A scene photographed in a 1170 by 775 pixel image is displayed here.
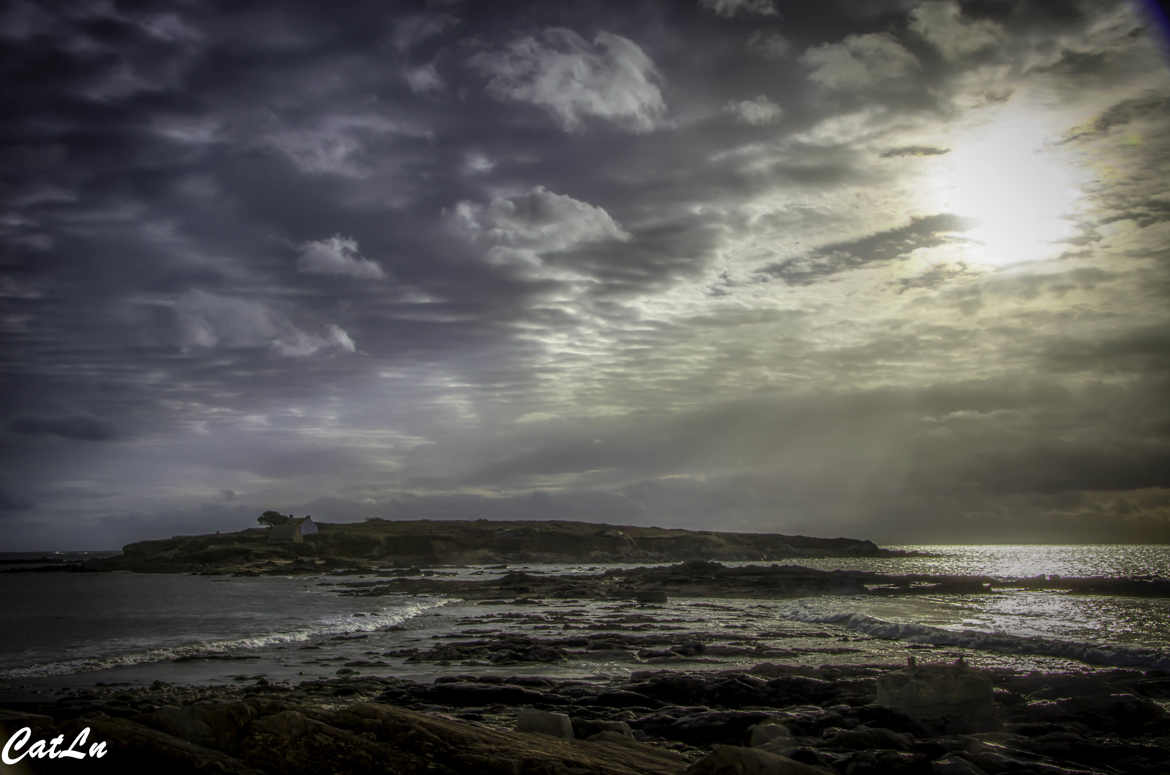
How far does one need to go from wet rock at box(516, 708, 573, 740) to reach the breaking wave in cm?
2045

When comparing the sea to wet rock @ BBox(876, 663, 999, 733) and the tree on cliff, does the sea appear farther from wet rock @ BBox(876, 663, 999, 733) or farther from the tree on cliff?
the tree on cliff

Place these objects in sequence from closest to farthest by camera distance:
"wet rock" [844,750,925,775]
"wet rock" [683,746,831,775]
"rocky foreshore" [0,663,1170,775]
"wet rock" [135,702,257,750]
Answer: "wet rock" [683,746,831,775]
"rocky foreshore" [0,663,1170,775]
"wet rock" [135,702,257,750]
"wet rock" [844,750,925,775]

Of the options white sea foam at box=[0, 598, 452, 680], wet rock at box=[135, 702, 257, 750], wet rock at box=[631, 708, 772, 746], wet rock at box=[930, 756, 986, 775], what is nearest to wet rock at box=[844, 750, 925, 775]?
wet rock at box=[930, 756, 986, 775]

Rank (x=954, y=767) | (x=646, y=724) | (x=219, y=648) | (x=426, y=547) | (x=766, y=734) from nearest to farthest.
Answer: (x=954, y=767) < (x=766, y=734) < (x=646, y=724) < (x=219, y=648) < (x=426, y=547)

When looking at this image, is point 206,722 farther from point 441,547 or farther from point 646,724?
point 441,547

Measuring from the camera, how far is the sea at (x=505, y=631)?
20.8 m

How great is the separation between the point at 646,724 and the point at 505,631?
18386 millimetres

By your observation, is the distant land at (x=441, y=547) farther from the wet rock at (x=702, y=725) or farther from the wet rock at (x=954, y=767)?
the wet rock at (x=954, y=767)

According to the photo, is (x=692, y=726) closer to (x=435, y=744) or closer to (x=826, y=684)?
(x=826, y=684)

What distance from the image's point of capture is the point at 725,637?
91.1ft

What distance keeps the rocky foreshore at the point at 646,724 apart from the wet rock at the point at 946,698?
3cm

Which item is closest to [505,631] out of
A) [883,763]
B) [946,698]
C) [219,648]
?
[219,648]

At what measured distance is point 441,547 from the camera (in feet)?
425

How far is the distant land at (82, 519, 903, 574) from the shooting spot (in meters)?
107
